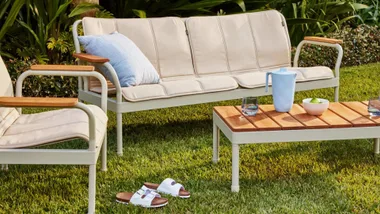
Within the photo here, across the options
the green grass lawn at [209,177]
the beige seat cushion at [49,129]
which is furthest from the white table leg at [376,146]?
the beige seat cushion at [49,129]

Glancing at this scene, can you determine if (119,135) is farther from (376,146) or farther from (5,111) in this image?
(376,146)

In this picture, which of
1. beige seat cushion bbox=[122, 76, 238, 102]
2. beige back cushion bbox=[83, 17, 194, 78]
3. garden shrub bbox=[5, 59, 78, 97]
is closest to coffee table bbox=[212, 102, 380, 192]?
beige seat cushion bbox=[122, 76, 238, 102]

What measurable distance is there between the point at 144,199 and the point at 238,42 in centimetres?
241

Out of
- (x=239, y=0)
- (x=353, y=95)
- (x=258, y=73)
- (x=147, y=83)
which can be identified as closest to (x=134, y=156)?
(x=147, y=83)

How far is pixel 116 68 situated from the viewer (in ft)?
16.1

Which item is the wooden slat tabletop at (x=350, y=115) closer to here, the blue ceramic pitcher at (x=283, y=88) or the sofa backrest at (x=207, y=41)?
the blue ceramic pitcher at (x=283, y=88)

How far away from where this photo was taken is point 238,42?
574 centimetres

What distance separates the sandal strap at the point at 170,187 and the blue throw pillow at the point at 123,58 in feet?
3.96

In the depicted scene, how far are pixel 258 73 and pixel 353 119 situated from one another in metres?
1.39

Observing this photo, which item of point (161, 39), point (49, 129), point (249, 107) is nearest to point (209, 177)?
point (249, 107)

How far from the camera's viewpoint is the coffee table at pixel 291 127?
3.83 meters

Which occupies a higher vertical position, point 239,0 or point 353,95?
point 239,0

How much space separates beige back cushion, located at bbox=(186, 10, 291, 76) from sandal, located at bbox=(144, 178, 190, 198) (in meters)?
1.88

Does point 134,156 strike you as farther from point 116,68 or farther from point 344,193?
point 344,193
